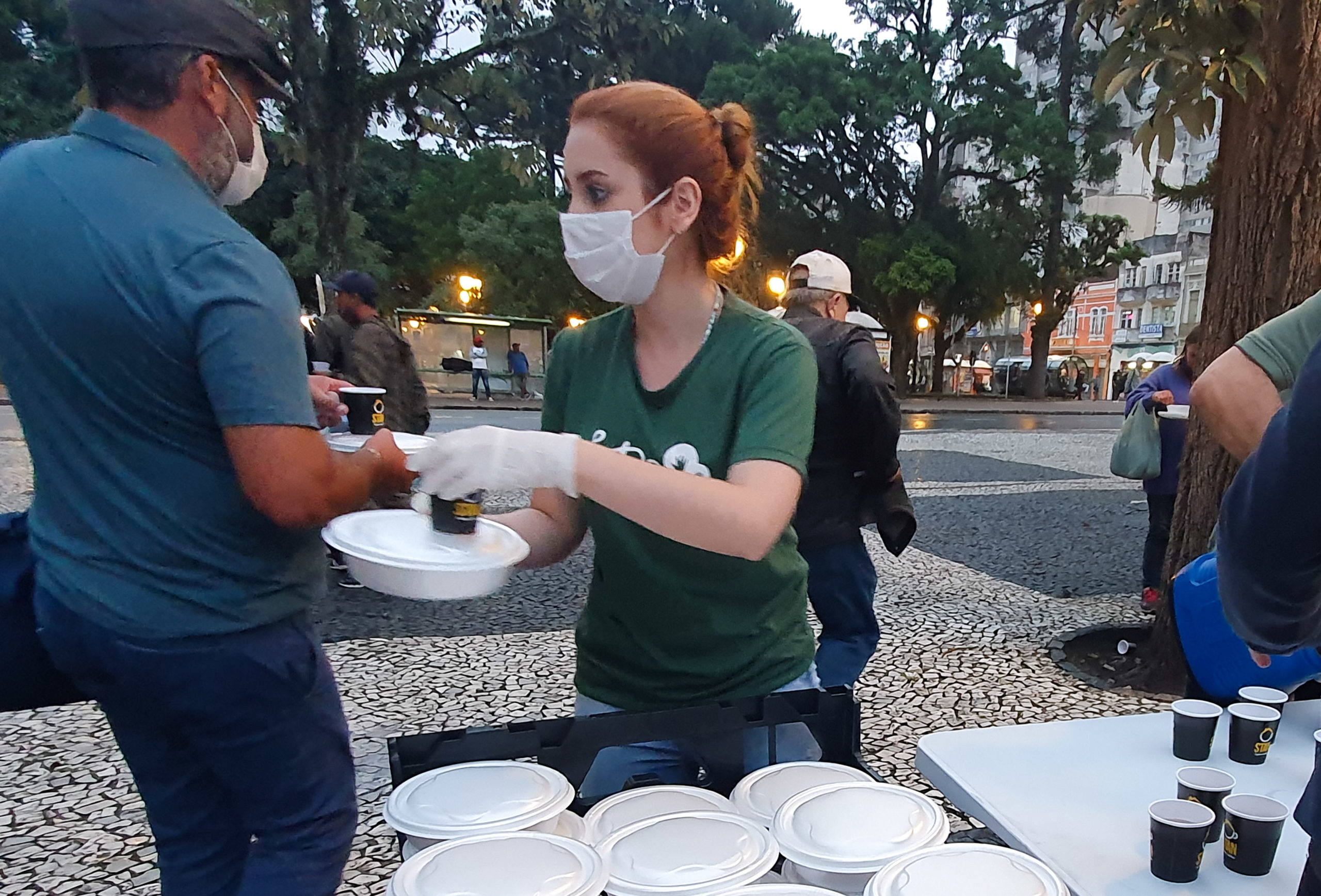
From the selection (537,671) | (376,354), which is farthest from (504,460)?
(376,354)

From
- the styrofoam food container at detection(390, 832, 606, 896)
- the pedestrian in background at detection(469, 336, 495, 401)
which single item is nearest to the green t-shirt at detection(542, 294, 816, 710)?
the styrofoam food container at detection(390, 832, 606, 896)

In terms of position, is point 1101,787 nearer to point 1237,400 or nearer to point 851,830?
point 851,830

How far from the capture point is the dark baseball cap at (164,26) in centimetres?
111

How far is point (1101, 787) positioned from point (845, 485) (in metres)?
1.94

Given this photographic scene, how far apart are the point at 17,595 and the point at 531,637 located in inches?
126

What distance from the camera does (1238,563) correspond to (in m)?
0.80

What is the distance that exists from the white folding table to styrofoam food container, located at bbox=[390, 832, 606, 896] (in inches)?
28.2

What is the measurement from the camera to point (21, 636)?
127cm

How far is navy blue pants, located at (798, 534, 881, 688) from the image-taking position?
3.38m

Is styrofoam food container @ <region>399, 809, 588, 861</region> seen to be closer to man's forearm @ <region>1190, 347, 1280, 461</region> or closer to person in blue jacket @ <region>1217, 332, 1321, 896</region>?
person in blue jacket @ <region>1217, 332, 1321, 896</region>

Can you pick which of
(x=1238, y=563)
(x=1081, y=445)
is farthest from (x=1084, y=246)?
(x=1238, y=563)

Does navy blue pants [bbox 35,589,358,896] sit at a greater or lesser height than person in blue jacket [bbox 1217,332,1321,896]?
lesser

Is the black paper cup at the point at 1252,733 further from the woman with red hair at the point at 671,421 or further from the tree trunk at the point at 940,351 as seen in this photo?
the tree trunk at the point at 940,351

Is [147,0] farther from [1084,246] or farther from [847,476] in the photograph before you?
[1084,246]
